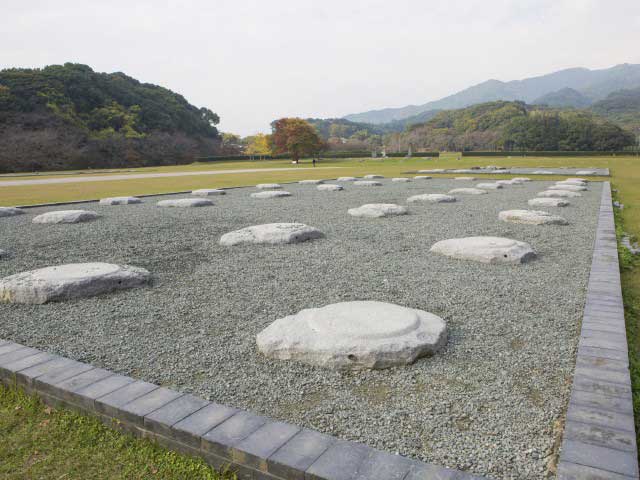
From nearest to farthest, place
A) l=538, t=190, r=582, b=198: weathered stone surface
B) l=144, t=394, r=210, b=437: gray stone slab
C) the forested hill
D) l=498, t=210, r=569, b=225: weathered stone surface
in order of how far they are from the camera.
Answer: l=144, t=394, r=210, b=437: gray stone slab, l=498, t=210, r=569, b=225: weathered stone surface, l=538, t=190, r=582, b=198: weathered stone surface, the forested hill

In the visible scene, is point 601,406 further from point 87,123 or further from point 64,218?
point 87,123

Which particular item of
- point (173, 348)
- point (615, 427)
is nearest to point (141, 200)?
point (173, 348)

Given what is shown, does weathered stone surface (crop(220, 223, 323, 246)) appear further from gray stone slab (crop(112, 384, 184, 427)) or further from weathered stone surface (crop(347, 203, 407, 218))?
gray stone slab (crop(112, 384, 184, 427))

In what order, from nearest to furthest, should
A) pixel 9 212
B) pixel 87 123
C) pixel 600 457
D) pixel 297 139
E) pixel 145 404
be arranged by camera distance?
1. pixel 600 457
2. pixel 145 404
3. pixel 9 212
4. pixel 297 139
5. pixel 87 123

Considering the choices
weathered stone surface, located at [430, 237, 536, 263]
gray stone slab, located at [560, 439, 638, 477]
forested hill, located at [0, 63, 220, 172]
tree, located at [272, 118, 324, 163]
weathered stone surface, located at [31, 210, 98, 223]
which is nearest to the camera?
gray stone slab, located at [560, 439, 638, 477]

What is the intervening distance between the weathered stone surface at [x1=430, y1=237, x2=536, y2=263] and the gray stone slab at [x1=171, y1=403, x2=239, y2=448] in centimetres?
375

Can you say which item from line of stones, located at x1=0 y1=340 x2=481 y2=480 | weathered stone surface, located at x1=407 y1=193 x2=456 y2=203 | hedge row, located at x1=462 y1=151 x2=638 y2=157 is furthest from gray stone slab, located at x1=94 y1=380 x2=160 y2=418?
hedge row, located at x1=462 y1=151 x2=638 y2=157

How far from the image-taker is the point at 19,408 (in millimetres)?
2441

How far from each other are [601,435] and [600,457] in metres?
0.17

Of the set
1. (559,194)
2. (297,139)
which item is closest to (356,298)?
(559,194)

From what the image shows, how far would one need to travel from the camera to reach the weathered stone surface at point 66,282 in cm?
402

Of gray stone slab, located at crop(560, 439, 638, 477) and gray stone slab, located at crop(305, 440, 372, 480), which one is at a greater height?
gray stone slab, located at crop(305, 440, 372, 480)

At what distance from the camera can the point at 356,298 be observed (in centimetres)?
400

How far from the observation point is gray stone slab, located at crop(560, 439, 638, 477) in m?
1.71
